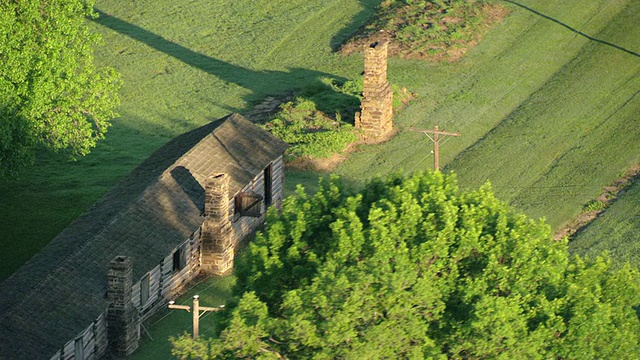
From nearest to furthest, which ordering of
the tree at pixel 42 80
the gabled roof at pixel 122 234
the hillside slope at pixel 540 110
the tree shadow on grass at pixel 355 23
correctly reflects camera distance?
the gabled roof at pixel 122 234, the tree at pixel 42 80, the hillside slope at pixel 540 110, the tree shadow on grass at pixel 355 23

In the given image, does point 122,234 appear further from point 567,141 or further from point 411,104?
point 567,141

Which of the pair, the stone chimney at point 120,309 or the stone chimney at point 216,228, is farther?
the stone chimney at point 216,228

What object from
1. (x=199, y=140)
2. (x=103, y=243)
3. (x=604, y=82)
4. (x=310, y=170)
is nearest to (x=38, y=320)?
(x=103, y=243)

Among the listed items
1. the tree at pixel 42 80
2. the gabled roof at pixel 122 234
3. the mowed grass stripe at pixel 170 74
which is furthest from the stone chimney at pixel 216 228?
the tree at pixel 42 80

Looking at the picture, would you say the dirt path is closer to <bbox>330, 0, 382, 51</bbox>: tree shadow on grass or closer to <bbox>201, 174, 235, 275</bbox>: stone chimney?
<bbox>201, 174, 235, 275</bbox>: stone chimney

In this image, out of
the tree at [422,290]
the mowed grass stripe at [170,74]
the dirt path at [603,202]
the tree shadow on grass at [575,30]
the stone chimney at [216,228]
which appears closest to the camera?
the tree at [422,290]

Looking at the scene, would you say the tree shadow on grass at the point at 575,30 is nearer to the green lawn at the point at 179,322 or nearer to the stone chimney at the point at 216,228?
the stone chimney at the point at 216,228
